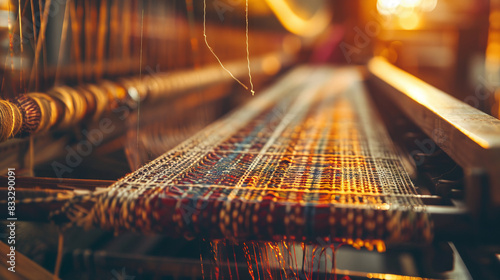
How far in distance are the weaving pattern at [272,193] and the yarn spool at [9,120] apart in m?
0.23

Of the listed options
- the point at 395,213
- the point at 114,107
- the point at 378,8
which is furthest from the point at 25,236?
the point at 378,8

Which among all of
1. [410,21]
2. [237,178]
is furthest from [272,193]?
[410,21]

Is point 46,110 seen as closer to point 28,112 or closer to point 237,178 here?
point 28,112

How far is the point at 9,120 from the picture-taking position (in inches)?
27.6

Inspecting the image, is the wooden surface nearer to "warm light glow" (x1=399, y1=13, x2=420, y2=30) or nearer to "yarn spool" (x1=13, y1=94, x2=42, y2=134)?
"yarn spool" (x1=13, y1=94, x2=42, y2=134)

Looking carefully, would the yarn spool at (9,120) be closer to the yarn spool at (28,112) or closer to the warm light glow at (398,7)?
the yarn spool at (28,112)

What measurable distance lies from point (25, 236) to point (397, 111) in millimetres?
1175

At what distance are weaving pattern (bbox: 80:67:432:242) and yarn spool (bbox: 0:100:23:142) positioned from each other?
0.23 metres

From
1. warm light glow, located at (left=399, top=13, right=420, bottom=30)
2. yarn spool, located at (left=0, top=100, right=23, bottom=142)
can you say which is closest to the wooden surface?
yarn spool, located at (left=0, top=100, right=23, bottom=142)

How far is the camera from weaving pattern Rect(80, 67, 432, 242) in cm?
51

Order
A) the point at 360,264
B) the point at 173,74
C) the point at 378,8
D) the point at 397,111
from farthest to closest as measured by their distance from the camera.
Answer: the point at 378,8, the point at 173,74, the point at 360,264, the point at 397,111

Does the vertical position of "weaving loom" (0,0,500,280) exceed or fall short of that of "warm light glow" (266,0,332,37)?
it falls short

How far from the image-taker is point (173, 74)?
200 centimetres

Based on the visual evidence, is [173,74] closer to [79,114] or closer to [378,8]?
[79,114]
